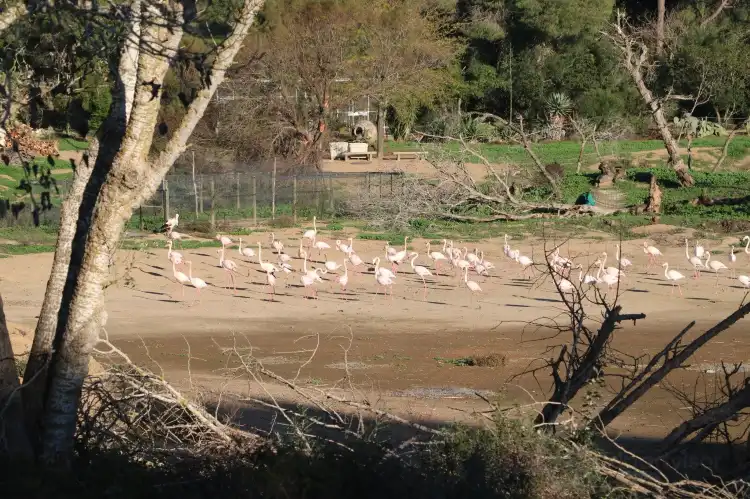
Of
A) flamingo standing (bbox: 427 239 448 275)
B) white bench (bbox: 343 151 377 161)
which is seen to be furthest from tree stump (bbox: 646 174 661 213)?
white bench (bbox: 343 151 377 161)

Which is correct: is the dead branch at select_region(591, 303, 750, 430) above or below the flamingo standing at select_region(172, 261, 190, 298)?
above

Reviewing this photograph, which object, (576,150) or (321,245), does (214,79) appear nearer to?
(321,245)

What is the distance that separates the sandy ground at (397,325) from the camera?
13.1 meters

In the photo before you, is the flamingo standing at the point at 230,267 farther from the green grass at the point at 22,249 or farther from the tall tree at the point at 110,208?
the tall tree at the point at 110,208

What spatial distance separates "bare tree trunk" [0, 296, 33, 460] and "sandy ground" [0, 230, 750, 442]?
13.7ft

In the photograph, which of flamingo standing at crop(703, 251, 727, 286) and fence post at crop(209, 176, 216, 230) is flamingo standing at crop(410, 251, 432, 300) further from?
fence post at crop(209, 176, 216, 230)

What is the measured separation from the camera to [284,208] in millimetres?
30047

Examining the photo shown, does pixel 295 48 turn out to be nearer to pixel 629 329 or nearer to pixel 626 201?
pixel 626 201

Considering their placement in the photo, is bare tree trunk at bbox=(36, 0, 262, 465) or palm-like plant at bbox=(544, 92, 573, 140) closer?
bare tree trunk at bbox=(36, 0, 262, 465)

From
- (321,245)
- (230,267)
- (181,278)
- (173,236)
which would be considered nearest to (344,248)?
(321,245)

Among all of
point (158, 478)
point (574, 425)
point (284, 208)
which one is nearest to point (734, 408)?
point (574, 425)

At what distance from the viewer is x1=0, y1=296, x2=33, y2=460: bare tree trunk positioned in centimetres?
679

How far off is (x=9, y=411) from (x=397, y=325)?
11.0 meters

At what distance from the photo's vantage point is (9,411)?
6840 mm
